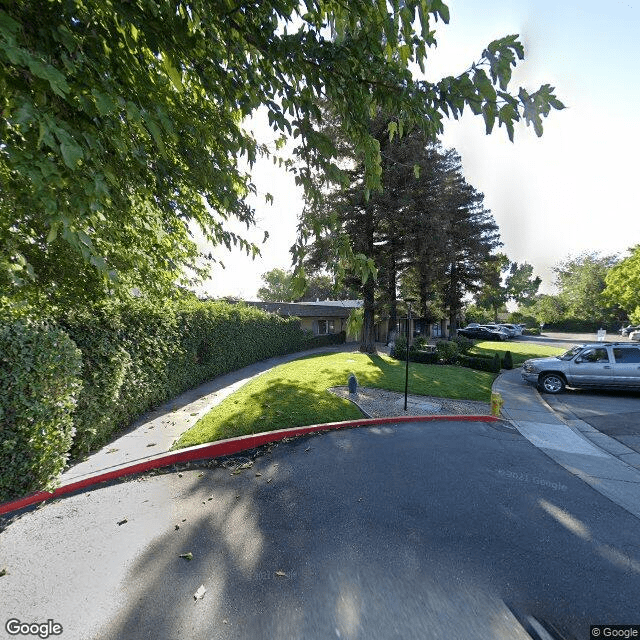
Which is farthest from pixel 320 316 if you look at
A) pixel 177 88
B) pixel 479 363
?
pixel 177 88

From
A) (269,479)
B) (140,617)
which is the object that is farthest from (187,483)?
(140,617)

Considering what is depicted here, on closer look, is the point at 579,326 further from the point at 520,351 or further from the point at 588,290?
the point at 520,351

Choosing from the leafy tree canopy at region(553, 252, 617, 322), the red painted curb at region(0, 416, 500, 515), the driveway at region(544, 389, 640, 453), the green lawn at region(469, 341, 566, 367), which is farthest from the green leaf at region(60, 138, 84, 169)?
the leafy tree canopy at region(553, 252, 617, 322)

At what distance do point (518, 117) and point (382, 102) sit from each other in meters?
1.18

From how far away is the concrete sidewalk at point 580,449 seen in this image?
201 inches

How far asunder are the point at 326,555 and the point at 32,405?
4222mm

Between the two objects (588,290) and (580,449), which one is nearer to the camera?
(580,449)

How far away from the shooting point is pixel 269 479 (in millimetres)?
5008

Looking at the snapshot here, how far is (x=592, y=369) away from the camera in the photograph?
11391 millimetres

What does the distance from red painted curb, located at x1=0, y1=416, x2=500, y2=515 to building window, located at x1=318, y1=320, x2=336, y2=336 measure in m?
24.8

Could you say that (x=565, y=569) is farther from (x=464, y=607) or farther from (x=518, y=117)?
(x=518, y=117)

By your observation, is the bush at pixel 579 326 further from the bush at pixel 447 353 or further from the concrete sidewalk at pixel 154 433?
the concrete sidewalk at pixel 154 433

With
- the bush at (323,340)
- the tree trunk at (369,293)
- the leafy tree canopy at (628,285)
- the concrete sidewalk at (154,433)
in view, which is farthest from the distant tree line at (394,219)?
the leafy tree canopy at (628,285)

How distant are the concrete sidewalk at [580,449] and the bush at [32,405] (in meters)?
8.18
